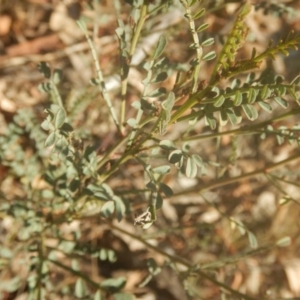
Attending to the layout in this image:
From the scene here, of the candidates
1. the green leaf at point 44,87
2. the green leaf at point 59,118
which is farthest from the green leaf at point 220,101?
the green leaf at point 44,87

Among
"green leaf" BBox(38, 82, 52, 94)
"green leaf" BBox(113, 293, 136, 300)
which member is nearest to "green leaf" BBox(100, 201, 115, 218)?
"green leaf" BBox(113, 293, 136, 300)

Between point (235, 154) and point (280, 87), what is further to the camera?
point (235, 154)

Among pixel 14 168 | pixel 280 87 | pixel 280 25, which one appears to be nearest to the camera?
pixel 280 87

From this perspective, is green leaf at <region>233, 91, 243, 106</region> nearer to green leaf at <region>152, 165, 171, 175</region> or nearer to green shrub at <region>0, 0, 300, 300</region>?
green shrub at <region>0, 0, 300, 300</region>

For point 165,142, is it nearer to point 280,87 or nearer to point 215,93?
point 215,93

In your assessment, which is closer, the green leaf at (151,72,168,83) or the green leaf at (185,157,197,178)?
the green leaf at (185,157,197,178)

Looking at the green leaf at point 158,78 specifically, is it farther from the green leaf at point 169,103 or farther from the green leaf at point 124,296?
the green leaf at point 124,296

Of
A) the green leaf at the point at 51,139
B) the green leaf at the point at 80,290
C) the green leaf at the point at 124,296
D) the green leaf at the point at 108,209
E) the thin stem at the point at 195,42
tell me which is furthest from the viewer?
the green leaf at the point at 80,290

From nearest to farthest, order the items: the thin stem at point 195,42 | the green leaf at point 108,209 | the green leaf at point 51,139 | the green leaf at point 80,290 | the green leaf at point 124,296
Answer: the thin stem at point 195,42 < the green leaf at point 51,139 < the green leaf at point 108,209 < the green leaf at point 124,296 < the green leaf at point 80,290

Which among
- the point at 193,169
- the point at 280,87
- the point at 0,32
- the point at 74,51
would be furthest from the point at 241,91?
the point at 0,32
